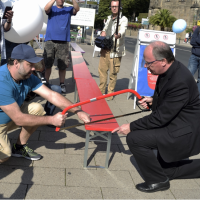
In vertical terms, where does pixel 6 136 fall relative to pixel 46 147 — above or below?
above

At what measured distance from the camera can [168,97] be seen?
9.12ft

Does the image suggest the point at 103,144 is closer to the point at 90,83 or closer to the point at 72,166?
the point at 72,166

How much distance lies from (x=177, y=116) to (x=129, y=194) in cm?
98

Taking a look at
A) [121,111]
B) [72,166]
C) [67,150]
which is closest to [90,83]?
[121,111]

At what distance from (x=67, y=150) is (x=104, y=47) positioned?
9.62ft

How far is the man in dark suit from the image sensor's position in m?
2.76

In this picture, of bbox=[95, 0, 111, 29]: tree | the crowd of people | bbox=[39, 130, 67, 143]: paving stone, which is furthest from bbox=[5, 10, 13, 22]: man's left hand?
bbox=[95, 0, 111, 29]: tree

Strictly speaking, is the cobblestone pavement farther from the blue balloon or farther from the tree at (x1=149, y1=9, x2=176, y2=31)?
the tree at (x1=149, y1=9, x2=176, y2=31)

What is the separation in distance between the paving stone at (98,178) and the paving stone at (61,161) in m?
0.14

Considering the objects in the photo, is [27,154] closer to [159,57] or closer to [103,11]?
[159,57]

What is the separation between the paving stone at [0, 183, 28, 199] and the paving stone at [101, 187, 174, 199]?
0.84 metres

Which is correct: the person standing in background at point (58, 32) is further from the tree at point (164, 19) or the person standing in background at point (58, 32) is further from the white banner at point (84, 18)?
the tree at point (164, 19)

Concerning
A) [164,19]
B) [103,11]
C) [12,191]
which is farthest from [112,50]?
[103,11]

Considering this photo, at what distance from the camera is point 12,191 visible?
2.74 m
